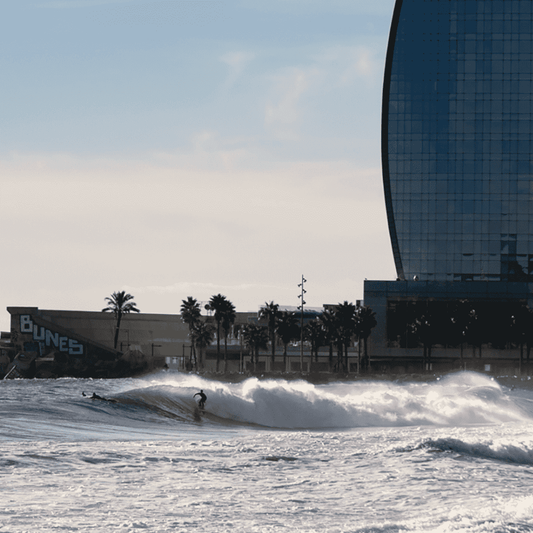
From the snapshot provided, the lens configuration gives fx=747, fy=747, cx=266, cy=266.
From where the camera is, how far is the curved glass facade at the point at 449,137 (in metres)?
141

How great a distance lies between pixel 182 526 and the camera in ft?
38.7

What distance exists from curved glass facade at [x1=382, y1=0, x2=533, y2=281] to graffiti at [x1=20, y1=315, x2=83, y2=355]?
62403mm

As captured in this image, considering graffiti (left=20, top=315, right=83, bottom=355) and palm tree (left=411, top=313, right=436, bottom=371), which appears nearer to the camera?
graffiti (left=20, top=315, right=83, bottom=355)

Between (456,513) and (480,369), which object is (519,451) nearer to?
(456,513)

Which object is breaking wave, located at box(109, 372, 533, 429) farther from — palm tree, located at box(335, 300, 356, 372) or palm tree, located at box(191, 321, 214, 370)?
palm tree, located at box(191, 321, 214, 370)

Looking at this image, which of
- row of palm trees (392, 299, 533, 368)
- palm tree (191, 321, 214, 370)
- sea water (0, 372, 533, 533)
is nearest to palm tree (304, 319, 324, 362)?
row of palm trees (392, 299, 533, 368)

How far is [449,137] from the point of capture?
141m

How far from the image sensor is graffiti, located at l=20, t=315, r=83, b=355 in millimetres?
114938

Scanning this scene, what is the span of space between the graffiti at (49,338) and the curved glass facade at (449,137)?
2457 inches

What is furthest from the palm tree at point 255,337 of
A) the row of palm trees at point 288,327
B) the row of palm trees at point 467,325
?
the row of palm trees at point 467,325

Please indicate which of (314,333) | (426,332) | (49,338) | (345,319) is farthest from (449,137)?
(49,338)

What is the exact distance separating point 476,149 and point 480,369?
4562 centimetres

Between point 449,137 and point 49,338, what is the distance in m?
81.1

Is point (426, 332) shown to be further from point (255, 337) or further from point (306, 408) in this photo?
point (306, 408)
